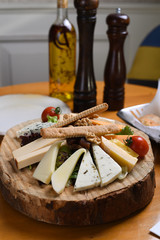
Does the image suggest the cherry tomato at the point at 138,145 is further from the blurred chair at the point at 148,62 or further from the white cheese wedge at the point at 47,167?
the blurred chair at the point at 148,62

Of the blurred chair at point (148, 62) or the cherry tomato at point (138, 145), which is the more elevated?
the cherry tomato at point (138, 145)

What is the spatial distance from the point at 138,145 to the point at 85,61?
2.26ft

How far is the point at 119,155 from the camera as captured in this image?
0.84 m

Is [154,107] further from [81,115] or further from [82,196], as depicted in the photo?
[82,196]

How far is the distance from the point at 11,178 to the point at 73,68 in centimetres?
96

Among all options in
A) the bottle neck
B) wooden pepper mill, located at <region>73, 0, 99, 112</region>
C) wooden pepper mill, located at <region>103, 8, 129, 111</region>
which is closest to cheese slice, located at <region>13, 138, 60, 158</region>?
wooden pepper mill, located at <region>73, 0, 99, 112</region>

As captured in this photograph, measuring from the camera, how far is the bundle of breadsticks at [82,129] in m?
0.84

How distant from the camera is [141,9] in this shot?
3.02 m

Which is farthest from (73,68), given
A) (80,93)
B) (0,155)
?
(0,155)

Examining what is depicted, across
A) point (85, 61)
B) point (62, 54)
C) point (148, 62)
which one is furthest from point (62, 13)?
point (148, 62)

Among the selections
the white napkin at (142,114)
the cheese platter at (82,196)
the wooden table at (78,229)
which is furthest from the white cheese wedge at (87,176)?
the white napkin at (142,114)

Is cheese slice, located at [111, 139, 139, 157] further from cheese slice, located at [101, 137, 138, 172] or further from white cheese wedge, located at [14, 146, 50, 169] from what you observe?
white cheese wedge, located at [14, 146, 50, 169]

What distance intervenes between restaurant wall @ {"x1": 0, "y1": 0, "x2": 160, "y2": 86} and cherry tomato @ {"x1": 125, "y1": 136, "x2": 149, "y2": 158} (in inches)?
89.3

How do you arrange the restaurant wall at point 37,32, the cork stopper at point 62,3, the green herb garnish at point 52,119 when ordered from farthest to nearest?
the restaurant wall at point 37,32 → the cork stopper at point 62,3 → the green herb garnish at point 52,119
